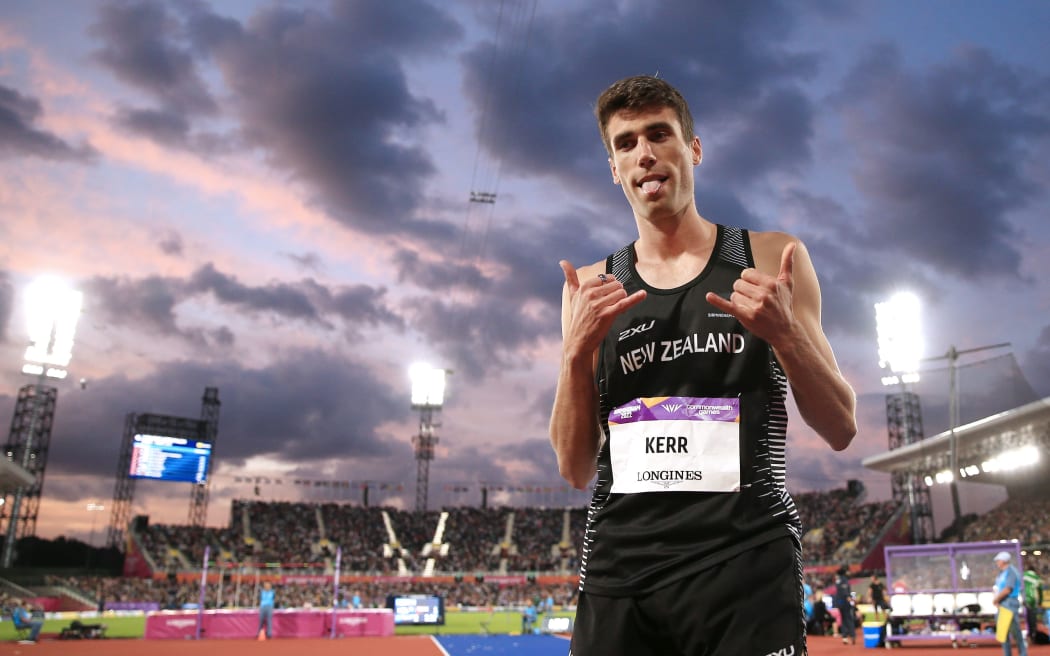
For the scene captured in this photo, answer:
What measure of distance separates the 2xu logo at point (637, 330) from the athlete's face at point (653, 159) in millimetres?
403

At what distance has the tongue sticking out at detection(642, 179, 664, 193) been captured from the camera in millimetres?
2506

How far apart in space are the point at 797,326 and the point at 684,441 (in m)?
0.47

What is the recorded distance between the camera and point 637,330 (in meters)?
2.41

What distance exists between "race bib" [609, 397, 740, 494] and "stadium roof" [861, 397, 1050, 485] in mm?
43760

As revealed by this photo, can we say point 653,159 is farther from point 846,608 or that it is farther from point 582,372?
point 846,608

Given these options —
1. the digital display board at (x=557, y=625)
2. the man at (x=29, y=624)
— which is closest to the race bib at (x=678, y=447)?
the man at (x=29, y=624)

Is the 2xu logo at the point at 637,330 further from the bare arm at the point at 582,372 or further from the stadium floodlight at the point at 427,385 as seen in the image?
the stadium floodlight at the point at 427,385

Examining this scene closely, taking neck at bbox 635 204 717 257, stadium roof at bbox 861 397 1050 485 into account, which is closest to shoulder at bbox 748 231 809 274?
neck at bbox 635 204 717 257

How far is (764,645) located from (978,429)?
4867cm

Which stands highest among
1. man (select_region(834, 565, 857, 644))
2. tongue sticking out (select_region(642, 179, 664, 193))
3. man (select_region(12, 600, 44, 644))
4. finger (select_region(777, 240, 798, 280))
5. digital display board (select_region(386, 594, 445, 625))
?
tongue sticking out (select_region(642, 179, 664, 193))

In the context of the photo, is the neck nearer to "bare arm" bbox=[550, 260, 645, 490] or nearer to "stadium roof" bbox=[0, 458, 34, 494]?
"bare arm" bbox=[550, 260, 645, 490]

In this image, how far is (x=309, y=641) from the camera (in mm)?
24531

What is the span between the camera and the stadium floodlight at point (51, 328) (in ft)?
152

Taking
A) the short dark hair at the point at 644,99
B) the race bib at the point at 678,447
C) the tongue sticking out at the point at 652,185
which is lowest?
the race bib at the point at 678,447
